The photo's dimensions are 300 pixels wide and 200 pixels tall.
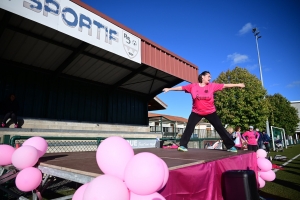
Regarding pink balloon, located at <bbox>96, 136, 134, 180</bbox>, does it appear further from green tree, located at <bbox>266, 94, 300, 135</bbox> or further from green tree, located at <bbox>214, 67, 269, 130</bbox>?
green tree, located at <bbox>266, 94, 300, 135</bbox>

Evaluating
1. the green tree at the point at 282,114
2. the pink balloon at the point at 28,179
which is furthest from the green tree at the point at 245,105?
the pink balloon at the point at 28,179

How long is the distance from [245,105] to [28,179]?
22.4 m

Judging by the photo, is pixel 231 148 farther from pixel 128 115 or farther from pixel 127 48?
pixel 128 115

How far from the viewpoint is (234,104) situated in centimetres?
2128

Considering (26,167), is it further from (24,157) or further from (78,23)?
(78,23)

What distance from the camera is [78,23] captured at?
605cm

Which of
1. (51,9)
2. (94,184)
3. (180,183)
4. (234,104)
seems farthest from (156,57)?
(234,104)

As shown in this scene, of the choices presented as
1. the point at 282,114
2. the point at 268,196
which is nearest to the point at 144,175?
the point at 268,196

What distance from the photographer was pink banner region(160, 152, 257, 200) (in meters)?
1.94

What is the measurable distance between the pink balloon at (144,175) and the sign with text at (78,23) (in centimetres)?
558

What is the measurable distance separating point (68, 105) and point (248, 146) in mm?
10457

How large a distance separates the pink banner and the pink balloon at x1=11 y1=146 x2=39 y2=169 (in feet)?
6.89

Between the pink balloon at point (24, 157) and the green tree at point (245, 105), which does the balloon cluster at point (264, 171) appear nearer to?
the pink balloon at point (24, 157)

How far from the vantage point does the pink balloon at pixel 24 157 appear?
256 cm
